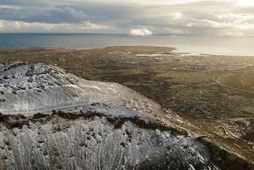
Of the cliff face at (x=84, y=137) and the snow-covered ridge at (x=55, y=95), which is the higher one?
the snow-covered ridge at (x=55, y=95)

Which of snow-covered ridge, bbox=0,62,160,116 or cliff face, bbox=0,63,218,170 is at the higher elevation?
snow-covered ridge, bbox=0,62,160,116

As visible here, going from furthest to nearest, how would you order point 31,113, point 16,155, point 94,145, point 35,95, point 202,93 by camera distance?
point 202,93, point 35,95, point 31,113, point 94,145, point 16,155

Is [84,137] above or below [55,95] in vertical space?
below

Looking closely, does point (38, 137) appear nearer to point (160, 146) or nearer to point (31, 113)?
point (31, 113)

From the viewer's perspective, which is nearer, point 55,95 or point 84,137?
point 84,137

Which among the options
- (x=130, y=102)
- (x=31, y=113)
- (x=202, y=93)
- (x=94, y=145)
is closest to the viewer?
(x=94, y=145)

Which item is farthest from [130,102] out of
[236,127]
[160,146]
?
[236,127]

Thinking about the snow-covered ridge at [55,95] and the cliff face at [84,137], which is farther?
the snow-covered ridge at [55,95]

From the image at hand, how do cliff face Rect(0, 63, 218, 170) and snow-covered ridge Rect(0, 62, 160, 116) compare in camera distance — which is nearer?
cliff face Rect(0, 63, 218, 170)
